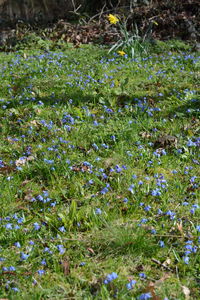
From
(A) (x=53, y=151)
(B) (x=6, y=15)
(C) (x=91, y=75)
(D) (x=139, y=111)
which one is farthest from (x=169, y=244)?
(B) (x=6, y=15)

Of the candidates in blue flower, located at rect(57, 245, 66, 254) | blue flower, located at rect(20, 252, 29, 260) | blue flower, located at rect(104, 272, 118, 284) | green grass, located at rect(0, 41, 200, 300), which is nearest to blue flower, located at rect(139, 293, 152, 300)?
green grass, located at rect(0, 41, 200, 300)

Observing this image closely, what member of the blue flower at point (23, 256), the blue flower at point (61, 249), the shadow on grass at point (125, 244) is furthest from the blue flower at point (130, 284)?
the blue flower at point (23, 256)

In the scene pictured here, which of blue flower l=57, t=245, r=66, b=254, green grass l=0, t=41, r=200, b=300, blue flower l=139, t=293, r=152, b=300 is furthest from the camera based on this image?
blue flower l=57, t=245, r=66, b=254

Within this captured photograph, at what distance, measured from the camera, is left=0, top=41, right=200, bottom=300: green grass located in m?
2.47

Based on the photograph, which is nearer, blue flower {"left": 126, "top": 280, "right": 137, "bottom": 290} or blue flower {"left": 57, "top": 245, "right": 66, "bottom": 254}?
blue flower {"left": 126, "top": 280, "right": 137, "bottom": 290}

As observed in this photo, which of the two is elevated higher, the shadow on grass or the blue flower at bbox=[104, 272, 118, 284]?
the blue flower at bbox=[104, 272, 118, 284]

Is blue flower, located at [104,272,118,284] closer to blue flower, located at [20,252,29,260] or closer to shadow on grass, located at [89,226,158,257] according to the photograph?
shadow on grass, located at [89,226,158,257]

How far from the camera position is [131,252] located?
2.65 m

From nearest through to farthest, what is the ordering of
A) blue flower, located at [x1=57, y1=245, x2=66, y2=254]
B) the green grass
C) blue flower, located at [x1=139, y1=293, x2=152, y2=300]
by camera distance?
blue flower, located at [x1=139, y1=293, x2=152, y2=300]
the green grass
blue flower, located at [x1=57, y1=245, x2=66, y2=254]

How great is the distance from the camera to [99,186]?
3.43 metres

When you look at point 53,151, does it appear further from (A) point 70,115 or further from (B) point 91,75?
(B) point 91,75

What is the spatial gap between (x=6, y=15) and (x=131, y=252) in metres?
→ 13.3

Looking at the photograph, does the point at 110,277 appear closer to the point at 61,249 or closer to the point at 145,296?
the point at 145,296

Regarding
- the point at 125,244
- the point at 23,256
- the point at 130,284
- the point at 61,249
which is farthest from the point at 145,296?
the point at 23,256
